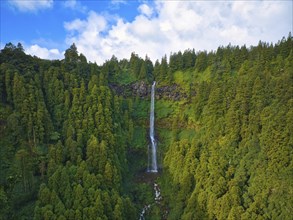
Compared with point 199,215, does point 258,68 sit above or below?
above

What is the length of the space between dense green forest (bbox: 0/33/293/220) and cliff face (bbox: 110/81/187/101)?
2195 mm

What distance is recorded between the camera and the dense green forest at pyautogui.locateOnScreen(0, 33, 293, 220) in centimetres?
4566

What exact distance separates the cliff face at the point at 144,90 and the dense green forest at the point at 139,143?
7.20 feet

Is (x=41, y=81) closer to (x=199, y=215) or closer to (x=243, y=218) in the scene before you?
(x=199, y=215)

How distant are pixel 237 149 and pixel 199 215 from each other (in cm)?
1217

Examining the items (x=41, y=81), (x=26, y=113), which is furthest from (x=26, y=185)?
(x=41, y=81)

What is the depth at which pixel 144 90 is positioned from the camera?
84.9 meters

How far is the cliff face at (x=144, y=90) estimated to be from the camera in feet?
271

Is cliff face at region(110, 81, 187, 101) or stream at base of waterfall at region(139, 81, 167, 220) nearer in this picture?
stream at base of waterfall at region(139, 81, 167, 220)

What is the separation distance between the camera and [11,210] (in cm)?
4347

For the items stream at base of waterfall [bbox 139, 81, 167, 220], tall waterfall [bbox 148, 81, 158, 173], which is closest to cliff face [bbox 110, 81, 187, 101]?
stream at base of waterfall [bbox 139, 81, 167, 220]

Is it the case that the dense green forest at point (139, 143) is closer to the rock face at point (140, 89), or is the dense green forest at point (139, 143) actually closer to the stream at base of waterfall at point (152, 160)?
the stream at base of waterfall at point (152, 160)

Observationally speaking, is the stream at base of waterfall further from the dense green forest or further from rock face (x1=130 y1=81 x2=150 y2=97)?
rock face (x1=130 y1=81 x2=150 y2=97)

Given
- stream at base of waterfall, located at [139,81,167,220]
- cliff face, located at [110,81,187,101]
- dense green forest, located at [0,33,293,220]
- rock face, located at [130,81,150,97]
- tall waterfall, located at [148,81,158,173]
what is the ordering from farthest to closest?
1. rock face, located at [130,81,150,97]
2. cliff face, located at [110,81,187,101]
3. tall waterfall, located at [148,81,158,173]
4. stream at base of waterfall, located at [139,81,167,220]
5. dense green forest, located at [0,33,293,220]
